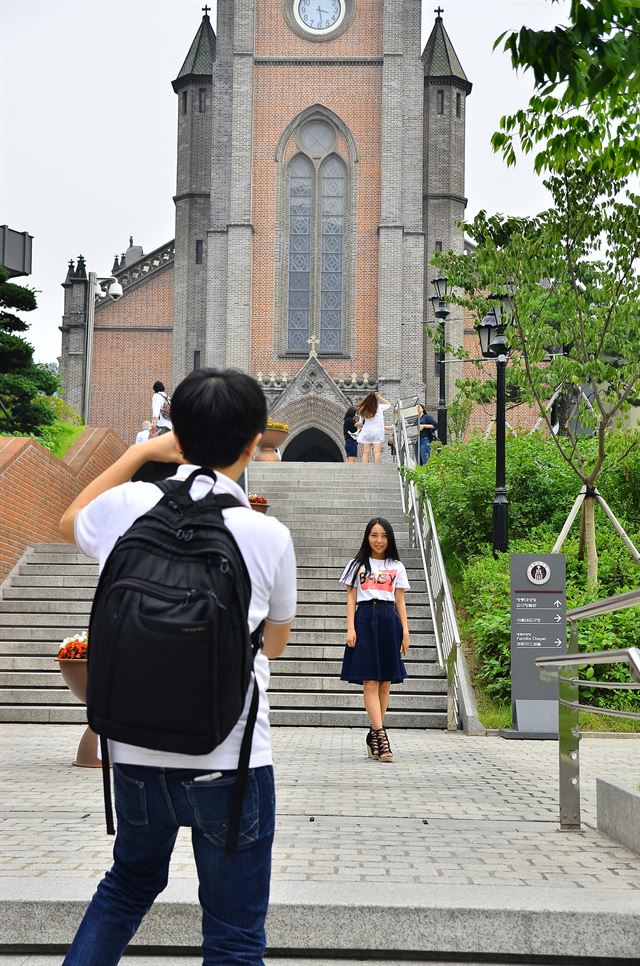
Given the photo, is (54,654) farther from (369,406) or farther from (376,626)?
(369,406)

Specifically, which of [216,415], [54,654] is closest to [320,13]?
[54,654]

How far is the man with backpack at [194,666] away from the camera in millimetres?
2621

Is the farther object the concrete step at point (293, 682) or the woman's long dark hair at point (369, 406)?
the woman's long dark hair at point (369, 406)

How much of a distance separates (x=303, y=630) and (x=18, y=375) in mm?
10136

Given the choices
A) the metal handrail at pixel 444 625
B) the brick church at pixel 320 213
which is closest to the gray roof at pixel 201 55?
the brick church at pixel 320 213

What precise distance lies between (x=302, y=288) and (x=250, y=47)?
825cm

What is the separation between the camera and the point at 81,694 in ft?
29.6

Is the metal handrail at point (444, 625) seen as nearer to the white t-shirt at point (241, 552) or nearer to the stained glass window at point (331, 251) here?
the white t-shirt at point (241, 552)

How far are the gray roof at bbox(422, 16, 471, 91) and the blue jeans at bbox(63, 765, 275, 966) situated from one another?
4413 centimetres

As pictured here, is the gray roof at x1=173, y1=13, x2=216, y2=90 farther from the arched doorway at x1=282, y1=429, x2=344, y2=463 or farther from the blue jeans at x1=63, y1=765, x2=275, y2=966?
the blue jeans at x1=63, y1=765, x2=275, y2=966

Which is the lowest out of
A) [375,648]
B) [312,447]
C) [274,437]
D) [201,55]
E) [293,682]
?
[293,682]

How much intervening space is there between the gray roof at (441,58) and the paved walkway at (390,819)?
124 ft

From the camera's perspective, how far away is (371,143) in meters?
42.1

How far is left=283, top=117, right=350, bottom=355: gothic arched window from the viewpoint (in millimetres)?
41938
